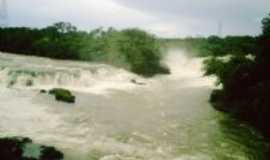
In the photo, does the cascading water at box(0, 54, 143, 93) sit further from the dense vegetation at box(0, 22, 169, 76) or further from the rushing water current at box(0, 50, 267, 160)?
the dense vegetation at box(0, 22, 169, 76)

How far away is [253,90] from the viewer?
21656 mm

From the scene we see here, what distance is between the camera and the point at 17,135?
15633 mm

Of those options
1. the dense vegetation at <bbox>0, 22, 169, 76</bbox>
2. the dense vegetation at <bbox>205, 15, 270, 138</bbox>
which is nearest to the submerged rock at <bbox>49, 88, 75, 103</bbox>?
the dense vegetation at <bbox>205, 15, 270, 138</bbox>

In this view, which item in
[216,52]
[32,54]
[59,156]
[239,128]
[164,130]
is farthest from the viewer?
[216,52]

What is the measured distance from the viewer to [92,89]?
1172 inches

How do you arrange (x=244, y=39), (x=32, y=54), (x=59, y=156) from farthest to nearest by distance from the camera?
(x=244, y=39)
(x=32, y=54)
(x=59, y=156)

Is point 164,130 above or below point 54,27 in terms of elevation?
below

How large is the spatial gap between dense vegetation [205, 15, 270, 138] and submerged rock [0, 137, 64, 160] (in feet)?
34.1

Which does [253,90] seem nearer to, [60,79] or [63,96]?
[63,96]

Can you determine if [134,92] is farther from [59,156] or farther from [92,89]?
[59,156]

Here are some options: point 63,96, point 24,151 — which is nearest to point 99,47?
point 63,96

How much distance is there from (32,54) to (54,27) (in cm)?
906

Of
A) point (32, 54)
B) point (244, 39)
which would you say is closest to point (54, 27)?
point (32, 54)

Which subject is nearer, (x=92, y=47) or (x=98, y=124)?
(x=98, y=124)
